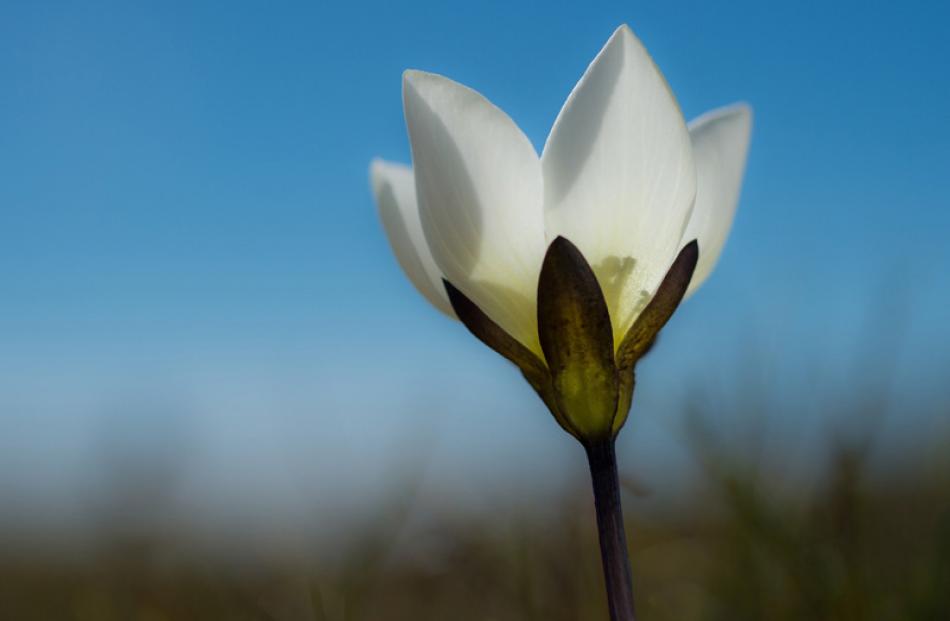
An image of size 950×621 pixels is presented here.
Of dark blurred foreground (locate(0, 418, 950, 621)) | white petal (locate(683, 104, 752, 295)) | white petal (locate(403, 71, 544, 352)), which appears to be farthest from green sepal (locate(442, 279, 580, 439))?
dark blurred foreground (locate(0, 418, 950, 621))

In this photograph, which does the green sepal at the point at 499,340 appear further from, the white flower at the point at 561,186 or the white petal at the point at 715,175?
the white petal at the point at 715,175

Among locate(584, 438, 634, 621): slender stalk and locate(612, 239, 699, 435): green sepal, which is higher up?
locate(612, 239, 699, 435): green sepal

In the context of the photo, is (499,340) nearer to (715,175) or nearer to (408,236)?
(408,236)

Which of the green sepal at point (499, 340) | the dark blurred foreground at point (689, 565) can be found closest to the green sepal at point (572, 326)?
the green sepal at point (499, 340)

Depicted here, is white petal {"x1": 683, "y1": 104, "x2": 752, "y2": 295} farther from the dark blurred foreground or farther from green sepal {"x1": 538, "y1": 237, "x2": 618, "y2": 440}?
the dark blurred foreground

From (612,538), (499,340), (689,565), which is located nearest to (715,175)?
(499,340)
